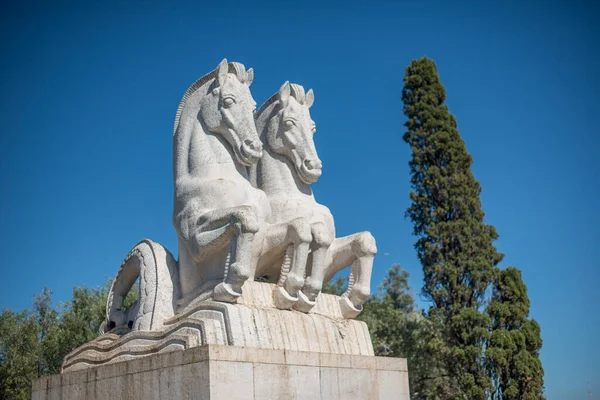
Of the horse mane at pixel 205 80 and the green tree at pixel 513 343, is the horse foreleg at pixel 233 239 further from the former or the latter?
the green tree at pixel 513 343

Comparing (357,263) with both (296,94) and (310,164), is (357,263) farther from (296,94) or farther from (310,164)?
(296,94)

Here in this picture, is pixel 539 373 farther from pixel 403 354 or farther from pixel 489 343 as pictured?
pixel 403 354

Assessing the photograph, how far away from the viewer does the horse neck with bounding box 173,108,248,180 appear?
8.00m

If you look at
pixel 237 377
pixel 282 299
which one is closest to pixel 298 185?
pixel 282 299

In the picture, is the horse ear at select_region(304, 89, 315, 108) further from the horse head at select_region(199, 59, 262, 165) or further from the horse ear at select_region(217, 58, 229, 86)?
the horse ear at select_region(217, 58, 229, 86)

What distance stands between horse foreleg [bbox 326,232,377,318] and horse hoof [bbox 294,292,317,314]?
0.74m

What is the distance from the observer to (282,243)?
7777 millimetres

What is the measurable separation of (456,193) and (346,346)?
15028mm

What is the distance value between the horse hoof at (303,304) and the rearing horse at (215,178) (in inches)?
24.7

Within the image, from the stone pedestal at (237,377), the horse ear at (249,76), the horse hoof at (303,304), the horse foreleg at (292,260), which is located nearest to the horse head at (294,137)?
the horse ear at (249,76)

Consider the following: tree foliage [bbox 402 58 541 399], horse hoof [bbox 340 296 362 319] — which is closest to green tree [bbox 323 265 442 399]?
tree foliage [bbox 402 58 541 399]

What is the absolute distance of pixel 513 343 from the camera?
2034 centimetres

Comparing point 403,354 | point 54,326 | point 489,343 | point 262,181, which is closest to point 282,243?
point 262,181

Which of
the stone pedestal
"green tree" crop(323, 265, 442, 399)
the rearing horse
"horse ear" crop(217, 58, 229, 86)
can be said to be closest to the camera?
the stone pedestal
